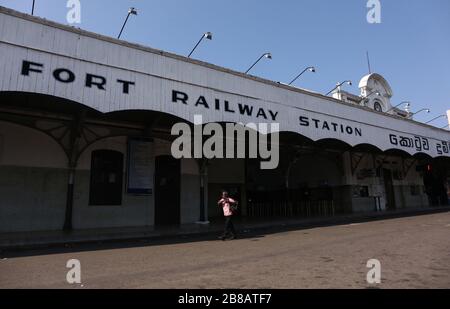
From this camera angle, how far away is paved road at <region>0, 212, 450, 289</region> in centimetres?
570

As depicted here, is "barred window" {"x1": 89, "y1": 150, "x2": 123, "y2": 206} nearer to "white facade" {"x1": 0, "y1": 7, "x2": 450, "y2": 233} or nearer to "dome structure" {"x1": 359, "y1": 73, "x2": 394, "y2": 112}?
"white facade" {"x1": 0, "y1": 7, "x2": 450, "y2": 233}

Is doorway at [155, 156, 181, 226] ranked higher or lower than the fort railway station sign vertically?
lower

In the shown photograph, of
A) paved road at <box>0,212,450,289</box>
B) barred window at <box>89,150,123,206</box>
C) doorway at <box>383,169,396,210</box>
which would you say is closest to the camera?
paved road at <box>0,212,450,289</box>

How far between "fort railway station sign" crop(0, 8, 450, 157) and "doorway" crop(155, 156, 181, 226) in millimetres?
3640

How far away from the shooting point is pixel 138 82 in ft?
44.5

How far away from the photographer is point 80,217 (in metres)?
14.5

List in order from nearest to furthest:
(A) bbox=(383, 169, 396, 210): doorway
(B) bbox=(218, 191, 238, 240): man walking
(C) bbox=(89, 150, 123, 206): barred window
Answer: (B) bbox=(218, 191, 238, 240): man walking → (C) bbox=(89, 150, 123, 206): barred window → (A) bbox=(383, 169, 396, 210): doorway

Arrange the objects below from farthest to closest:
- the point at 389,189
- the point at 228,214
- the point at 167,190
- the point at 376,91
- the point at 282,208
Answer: the point at 376,91
the point at 389,189
the point at 282,208
the point at 167,190
the point at 228,214

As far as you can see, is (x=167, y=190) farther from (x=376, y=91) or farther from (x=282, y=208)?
(x=376, y=91)

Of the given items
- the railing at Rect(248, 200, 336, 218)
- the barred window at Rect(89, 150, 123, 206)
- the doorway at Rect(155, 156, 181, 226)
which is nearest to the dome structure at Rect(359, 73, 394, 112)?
the railing at Rect(248, 200, 336, 218)

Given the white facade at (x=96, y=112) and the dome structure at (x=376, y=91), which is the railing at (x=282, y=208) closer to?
the white facade at (x=96, y=112)

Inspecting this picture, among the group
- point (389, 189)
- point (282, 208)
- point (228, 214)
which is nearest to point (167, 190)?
point (228, 214)

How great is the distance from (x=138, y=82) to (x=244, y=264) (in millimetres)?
8874

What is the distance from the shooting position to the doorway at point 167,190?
55.5ft
